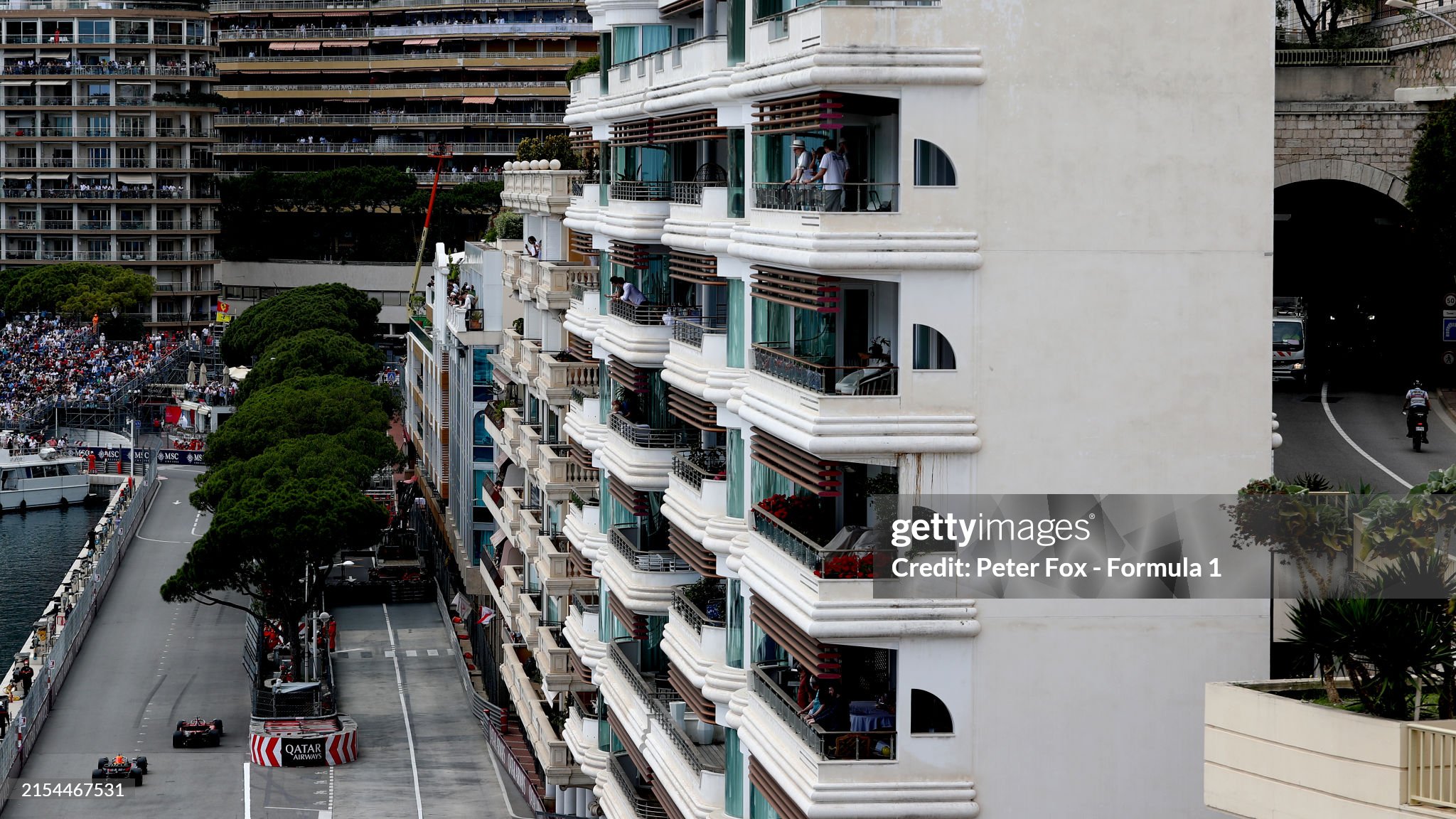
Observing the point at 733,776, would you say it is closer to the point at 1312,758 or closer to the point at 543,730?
the point at 1312,758

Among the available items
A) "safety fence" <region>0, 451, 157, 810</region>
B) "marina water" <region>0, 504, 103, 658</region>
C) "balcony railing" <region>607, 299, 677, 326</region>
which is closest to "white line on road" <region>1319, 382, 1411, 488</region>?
"balcony railing" <region>607, 299, 677, 326</region>

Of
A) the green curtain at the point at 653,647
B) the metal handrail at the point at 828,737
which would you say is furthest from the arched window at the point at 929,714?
the green curtain at the point at 653,647

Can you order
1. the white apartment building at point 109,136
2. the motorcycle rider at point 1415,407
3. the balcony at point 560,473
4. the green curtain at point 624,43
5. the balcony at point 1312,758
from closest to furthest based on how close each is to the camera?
1. the balcony at point 1312,758
2. the motorcycle rider at point 1415,407
3. the green curtain at point 624,43
4. the balcony at point 560,473
5. the white apartment building at point 109,136

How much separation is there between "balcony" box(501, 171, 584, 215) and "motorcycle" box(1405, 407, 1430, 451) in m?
21.5

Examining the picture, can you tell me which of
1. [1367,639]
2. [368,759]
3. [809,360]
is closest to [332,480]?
[368,759]

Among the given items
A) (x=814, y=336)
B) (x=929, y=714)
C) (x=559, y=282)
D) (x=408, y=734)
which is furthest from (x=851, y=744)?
(x=408, y=734)

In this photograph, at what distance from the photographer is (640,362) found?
38.2m

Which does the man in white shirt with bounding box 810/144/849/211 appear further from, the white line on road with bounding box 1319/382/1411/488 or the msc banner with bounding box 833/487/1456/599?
the white line on road with bounding box 1319/382/1411/488

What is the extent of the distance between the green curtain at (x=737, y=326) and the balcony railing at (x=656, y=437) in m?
5.79

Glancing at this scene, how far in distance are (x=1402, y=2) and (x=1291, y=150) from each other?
5496mm

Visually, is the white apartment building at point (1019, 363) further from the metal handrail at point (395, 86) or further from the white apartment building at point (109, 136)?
the white apartment building at point (109, 136)

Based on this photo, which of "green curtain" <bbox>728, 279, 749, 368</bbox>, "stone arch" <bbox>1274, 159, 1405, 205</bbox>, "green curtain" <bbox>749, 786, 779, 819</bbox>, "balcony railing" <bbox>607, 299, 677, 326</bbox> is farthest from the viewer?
"balcony railing" <bbox>607, 299, 677, 326</bbox>

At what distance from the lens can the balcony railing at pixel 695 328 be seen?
111ft

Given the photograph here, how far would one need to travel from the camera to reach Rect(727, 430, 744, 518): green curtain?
3067 centimetres
